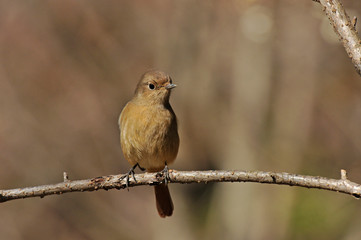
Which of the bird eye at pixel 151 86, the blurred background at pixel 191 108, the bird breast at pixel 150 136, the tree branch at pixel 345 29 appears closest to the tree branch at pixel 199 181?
the tree branch at pixel 345 29

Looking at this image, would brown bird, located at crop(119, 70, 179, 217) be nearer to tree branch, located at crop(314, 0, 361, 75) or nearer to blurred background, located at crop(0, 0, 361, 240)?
tree branch, located at crop(314, 0, 361, 75)

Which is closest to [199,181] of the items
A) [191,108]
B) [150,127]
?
[150,127]

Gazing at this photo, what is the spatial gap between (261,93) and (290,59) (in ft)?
2.27

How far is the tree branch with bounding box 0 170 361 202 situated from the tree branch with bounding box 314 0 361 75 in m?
Answer: 0.65

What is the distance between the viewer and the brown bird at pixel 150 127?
15.7 ft

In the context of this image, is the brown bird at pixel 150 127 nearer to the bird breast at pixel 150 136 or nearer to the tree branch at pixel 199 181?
the bird breast at pixel 150 136

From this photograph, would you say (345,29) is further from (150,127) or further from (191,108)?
(191,108)

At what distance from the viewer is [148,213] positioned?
404 inches

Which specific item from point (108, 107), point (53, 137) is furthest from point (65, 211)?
point (108, 107)

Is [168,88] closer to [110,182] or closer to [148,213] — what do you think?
[110,182]

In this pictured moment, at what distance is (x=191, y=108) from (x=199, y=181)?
4962 mm

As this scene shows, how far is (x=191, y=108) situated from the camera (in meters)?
8.40

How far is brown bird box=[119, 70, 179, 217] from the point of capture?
4.80 meters

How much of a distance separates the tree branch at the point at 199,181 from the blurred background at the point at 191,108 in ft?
12.5
